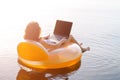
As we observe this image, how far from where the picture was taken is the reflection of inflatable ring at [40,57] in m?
7.81

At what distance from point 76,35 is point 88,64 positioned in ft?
16.3

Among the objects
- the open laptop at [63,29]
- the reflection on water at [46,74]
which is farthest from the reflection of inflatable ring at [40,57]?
the open laptop at [63,29]

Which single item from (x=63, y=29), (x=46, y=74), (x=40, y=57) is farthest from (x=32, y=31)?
(x=63, y=29)

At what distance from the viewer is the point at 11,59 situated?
908cm

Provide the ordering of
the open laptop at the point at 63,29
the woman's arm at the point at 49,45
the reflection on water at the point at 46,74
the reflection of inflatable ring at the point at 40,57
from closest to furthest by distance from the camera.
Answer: the reflection on water at the point at 46,74, the reflection of inflatable ring at the point at 40,57, the woman's arm at the point at 49,45, the open laptop at the point at 63,29

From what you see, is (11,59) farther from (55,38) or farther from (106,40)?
(106,40)

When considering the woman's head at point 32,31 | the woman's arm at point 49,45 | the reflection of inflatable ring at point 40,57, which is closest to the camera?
the reflection of inflatable ring at point 40,57

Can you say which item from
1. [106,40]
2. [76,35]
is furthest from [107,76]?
[76,35]

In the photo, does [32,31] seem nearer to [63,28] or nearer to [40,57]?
[40,57]

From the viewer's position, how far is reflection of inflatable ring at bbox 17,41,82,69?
781 centimetres

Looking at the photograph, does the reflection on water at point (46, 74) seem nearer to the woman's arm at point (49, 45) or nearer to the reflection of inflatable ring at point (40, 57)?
the reflection of inflatable ring at point (40, 57)

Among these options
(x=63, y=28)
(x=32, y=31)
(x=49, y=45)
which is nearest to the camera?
(x=32, y=31)

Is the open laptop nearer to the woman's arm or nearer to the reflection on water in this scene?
the woman's arm

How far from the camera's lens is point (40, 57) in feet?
25.9
